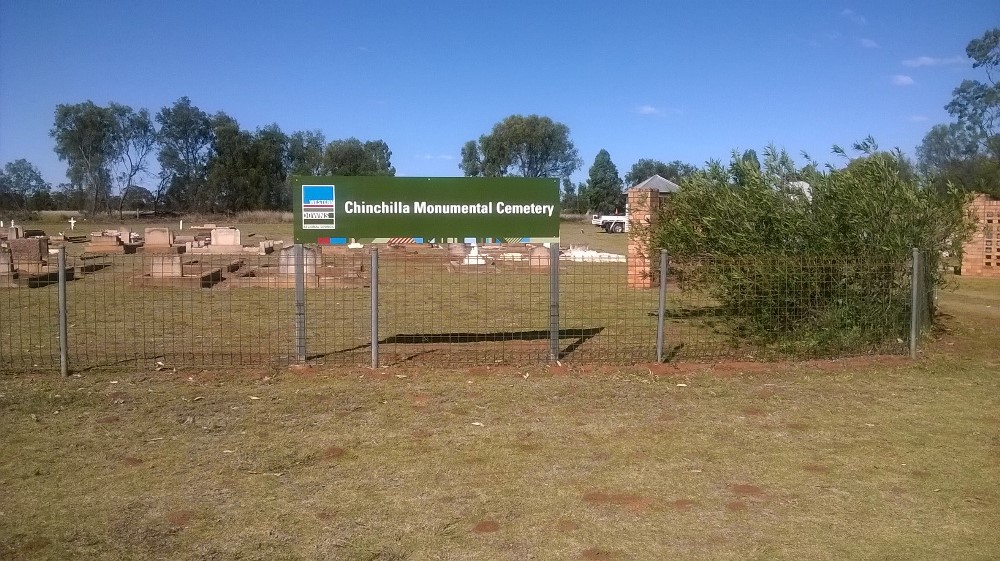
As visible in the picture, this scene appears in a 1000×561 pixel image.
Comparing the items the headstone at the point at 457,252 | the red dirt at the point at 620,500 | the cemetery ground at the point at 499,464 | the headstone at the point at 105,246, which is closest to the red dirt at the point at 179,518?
the cemetery ground at the point at 499,464

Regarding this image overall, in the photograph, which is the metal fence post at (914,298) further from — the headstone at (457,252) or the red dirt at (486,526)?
the headstone at (457,252)

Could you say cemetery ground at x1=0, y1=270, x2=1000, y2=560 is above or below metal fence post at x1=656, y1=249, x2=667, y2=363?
below

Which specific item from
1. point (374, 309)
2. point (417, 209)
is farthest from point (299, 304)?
point (417, 209)

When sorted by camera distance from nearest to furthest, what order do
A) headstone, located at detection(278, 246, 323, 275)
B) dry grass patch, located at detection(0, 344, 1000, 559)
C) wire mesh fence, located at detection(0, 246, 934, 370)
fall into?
dry grass patch, located at detection(0, 344, 1000, 559), wire mesh fence, located at detection(0, 246, 934, 370), headstone, located at detection(278, 246, 323, 275)

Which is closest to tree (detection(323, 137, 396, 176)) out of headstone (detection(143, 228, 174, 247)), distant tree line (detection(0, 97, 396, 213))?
distant tree line (detection(0, 97, 396, 213))

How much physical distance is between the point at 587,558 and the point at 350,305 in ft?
38.7

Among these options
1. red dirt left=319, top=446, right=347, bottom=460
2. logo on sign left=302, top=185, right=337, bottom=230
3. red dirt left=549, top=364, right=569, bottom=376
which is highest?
logo on sign left=302, top=185, right=337, bottom=230

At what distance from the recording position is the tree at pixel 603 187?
89.3 m

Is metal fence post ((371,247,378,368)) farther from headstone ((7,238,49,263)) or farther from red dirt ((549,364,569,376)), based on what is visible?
headstone ((7,238,49,263))

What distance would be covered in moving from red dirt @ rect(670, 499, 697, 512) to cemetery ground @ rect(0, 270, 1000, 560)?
2cm

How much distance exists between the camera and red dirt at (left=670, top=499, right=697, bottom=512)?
4.87m

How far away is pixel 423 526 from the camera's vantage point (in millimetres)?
4566

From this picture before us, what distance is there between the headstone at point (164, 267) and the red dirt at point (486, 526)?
15.0m

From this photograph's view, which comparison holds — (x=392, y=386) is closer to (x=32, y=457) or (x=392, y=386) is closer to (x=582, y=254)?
(x=32, y=457)
